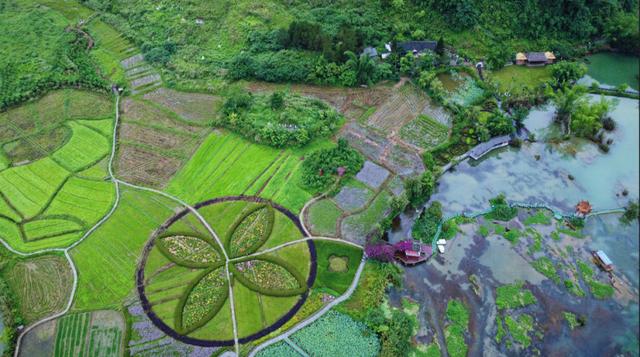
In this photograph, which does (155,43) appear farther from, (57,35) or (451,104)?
(451,104)

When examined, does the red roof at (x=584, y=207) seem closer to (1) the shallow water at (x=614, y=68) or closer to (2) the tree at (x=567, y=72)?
(2) the tree at (x=567, y=72)

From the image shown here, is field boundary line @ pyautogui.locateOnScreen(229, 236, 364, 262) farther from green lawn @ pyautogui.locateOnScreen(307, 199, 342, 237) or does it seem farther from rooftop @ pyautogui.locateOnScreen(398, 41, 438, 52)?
rooftop @ pyautogui.locateOnScreen(398, 41, 438, 52)

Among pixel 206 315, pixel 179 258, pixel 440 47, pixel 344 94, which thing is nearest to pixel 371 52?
pixel 344 94

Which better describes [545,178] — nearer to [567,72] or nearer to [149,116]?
[567,72]

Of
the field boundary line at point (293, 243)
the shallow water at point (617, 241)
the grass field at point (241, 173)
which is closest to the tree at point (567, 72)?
the shallow water at point (617, 241)

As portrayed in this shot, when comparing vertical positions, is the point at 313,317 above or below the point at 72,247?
below

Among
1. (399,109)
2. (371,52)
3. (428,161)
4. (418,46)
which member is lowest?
(428,161)

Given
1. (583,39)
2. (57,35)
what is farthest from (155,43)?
(583,39)
